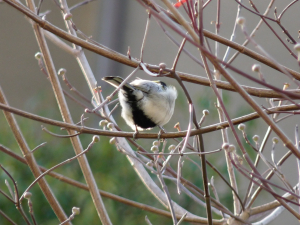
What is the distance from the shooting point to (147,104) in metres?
1.93

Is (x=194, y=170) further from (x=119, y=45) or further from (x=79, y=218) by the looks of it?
(x=119, y=45)

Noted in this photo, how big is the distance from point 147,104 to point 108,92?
7.45ft

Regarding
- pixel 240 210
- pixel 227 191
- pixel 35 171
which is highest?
pixel 35 171

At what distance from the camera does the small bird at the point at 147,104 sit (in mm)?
1905

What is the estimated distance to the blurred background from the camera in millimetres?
3027

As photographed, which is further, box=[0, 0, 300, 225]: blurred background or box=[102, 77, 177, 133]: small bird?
box=[0, 0, 300, 225]: blurred background

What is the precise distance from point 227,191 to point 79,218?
1427 millimetres

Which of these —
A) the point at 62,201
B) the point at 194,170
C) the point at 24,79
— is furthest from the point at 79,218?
the point at 24,79

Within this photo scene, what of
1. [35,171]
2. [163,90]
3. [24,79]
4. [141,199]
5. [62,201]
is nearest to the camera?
[35,171]

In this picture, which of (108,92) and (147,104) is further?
(108,92)

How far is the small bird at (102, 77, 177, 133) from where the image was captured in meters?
1.90

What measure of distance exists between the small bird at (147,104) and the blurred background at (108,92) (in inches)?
27.6

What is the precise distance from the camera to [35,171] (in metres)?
1.25

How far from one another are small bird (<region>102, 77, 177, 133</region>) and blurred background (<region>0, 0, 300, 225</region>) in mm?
701
